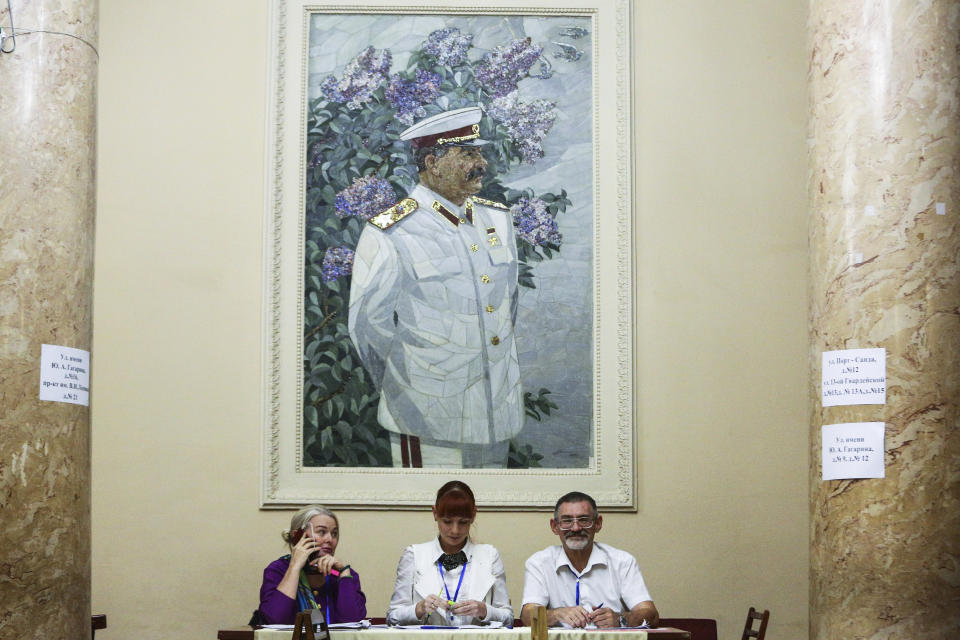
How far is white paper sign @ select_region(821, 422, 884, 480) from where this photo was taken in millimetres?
4620

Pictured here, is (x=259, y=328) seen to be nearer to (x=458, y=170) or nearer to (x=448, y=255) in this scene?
Result: (x=448, y=255)

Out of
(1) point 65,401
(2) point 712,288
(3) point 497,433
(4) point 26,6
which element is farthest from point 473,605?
(4) point 26,6

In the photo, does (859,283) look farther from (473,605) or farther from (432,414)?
(432,414)

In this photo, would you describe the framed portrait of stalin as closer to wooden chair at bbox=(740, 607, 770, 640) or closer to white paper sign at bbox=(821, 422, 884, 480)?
wooden chair at bbox=(740, 607, 770, 640)

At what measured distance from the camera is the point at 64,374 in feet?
15.5

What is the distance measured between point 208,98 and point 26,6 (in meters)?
2.71

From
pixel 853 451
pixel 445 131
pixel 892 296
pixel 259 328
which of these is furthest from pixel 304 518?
pixel 892 296

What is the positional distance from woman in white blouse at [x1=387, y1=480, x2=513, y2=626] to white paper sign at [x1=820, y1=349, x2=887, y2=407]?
201 cm

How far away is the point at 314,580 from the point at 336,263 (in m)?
2.08

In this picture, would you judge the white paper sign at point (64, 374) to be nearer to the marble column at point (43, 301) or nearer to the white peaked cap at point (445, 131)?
the marble column at point (43, 301)

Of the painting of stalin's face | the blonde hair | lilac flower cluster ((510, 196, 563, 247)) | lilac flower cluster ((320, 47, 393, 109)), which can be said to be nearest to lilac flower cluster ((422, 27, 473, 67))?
lilac flower cluster ((320, 47, 393, 109))

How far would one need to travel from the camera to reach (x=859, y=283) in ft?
15.6

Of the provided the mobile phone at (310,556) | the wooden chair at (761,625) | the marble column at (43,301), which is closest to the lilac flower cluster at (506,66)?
the mobile phone at (310,556)

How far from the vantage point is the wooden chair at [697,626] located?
685 centimetres
